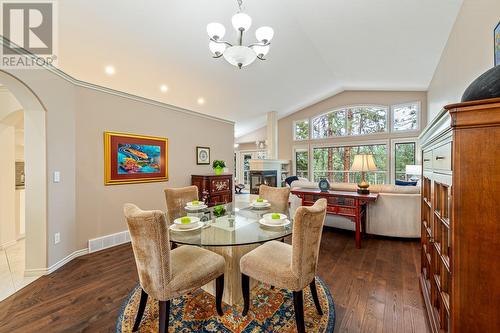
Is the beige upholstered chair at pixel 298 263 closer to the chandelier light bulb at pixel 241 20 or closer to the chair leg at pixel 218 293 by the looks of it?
the chair leg at pixel 218 293

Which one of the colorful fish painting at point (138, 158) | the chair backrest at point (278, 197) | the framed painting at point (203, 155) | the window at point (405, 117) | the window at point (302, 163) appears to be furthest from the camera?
the window at point (302, 163)

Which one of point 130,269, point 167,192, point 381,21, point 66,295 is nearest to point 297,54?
point 381,21

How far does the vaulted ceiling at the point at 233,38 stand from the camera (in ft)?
8.61

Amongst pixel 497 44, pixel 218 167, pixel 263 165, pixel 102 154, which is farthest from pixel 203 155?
pixel 497 44

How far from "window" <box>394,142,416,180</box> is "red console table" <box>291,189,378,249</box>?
4108mm

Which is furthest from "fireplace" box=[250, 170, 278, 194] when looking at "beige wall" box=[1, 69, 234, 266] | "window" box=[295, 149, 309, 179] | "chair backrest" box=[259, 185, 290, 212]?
"chair backrest" box=[259, 185, 290, 212]

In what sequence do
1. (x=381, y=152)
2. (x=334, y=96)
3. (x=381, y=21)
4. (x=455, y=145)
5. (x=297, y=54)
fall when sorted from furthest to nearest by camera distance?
1. (x=334, y=96)
2. (x=381, y=152)
3. (x=297, y=54)
4. (x=381, y=21)
5. (x=455, y=145)

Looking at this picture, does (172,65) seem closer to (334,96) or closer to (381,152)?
(334,96)

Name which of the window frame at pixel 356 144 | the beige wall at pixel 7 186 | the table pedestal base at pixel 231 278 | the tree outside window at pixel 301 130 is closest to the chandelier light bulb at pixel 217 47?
the table pedestal base at pixel 231 278

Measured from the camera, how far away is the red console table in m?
3.20

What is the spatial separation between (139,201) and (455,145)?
397 centimetres

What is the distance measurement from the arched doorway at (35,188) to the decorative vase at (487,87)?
373 cm

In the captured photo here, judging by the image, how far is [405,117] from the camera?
6637mm

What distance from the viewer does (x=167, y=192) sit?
8.84 ft
